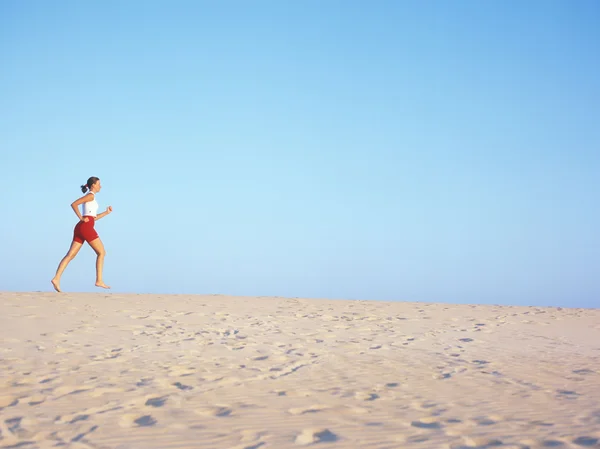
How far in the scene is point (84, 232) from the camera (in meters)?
11.3

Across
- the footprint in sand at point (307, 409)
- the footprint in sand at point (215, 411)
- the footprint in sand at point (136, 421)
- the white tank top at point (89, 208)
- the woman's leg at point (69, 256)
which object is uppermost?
the white tank top at point (89, 208)

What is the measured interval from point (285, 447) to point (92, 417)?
162 cm

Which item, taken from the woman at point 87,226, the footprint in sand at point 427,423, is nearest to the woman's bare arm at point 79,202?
the woman at point 87,226

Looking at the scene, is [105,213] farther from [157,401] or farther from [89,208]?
[157,401]

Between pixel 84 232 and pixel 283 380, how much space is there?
6.66 metres

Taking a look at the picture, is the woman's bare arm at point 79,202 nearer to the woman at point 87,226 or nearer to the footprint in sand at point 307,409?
the woman at point 87,226

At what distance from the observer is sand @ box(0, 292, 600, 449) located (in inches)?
168

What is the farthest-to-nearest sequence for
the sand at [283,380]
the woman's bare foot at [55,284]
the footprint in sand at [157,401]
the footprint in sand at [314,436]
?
the woman's bare foot at [55,284] → the footprint in sand at [157,401] → the sand at [283,380] → the footprint in sand at [314,436]

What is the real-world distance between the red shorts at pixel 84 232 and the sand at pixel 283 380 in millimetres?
1162

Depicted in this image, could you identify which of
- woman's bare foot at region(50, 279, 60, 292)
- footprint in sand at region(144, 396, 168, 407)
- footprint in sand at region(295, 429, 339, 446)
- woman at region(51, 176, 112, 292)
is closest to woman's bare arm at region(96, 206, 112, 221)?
woman at region(51, 176, 112, 292)

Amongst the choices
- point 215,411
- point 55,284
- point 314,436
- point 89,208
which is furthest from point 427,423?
point 55,284

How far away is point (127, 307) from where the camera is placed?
1105cm

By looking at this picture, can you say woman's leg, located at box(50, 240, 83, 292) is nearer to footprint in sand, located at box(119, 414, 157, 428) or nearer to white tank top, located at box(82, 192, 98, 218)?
white tank top, located at box(82, 192, 98, 218)

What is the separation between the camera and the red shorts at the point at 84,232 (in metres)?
11.3
